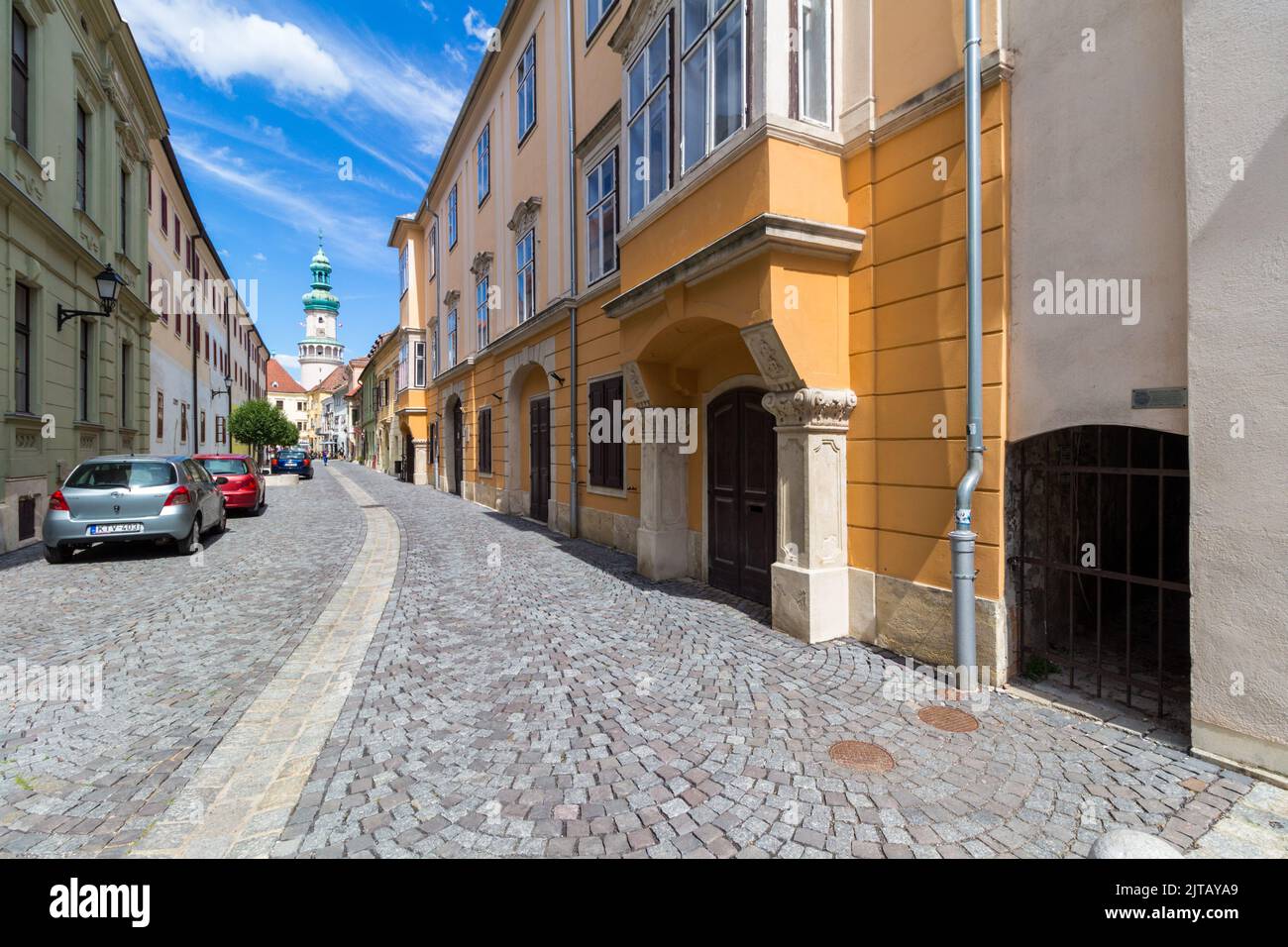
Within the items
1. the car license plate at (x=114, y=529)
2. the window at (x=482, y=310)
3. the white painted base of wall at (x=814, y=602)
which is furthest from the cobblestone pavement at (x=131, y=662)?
the window at (x=482, y=310)

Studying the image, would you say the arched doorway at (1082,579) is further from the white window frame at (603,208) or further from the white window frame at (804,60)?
the white window frame at (603,208)

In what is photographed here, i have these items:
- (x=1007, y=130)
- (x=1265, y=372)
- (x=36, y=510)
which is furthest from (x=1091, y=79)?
(x=36, y=510)

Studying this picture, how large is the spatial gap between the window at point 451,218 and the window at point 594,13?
41.2ft

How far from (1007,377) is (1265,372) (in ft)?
4.70

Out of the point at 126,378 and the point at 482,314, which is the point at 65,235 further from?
the point at 482,314

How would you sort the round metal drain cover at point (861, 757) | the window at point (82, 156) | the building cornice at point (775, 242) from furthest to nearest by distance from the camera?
the window at point (82, 156) → the building cornice at point (775, 242) → the round metal drain cover at point (861, 757)

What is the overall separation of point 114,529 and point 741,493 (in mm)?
8998

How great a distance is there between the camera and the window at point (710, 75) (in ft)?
19.4

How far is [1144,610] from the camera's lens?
6.10 metres

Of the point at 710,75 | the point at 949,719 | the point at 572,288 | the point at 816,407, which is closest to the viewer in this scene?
the point at 949,719

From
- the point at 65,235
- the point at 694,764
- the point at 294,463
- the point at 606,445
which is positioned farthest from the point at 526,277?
the point at 294,463

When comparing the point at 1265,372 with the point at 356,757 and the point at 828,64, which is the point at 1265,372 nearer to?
the point at 828,64

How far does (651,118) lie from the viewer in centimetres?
772

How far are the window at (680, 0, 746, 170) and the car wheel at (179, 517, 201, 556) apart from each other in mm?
9248
